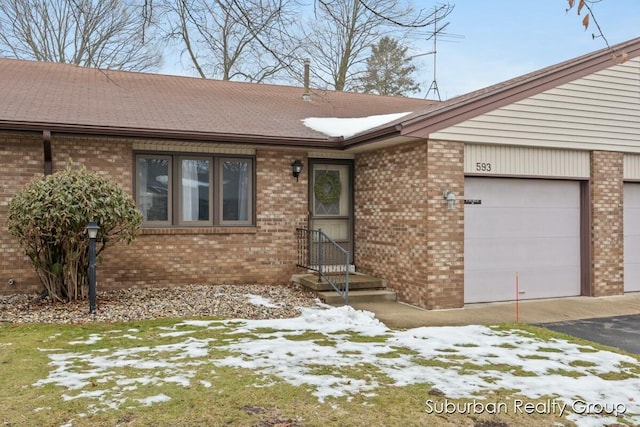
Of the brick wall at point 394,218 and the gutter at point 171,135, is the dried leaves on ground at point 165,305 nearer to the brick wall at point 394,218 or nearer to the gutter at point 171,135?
the brick wall at point 394,218

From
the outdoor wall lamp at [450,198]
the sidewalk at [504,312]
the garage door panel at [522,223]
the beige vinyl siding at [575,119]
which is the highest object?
the beige vinyl siding at [575,119]

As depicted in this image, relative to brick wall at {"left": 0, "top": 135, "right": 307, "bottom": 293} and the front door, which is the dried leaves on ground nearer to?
brick wall at {"left": 0, "top": 135, "right": 307, "bottom": 293}

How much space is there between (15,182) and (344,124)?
6.12 metres

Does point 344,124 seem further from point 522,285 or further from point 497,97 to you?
point 522,285

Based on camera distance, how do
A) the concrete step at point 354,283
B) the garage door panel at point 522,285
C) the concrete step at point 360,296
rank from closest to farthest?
the concrete step at point 360,296 → the garage door panel at point 522,285 → the concrete step at point 354,283

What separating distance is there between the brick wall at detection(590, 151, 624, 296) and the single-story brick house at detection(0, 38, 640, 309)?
0.10ft

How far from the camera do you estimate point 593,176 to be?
984 cm

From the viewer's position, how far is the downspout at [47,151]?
8.34 m

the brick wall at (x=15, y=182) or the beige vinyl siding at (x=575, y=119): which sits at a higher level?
the beige vinyl siding at (x=575, y=119)

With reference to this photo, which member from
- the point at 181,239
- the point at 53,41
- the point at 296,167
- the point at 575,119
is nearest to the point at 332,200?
the point at 296,167

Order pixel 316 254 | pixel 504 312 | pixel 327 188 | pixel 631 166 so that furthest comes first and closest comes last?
1. pixel 327 188
2. pixel 316 254
3. pixel 631 166
4. pixel 504 312

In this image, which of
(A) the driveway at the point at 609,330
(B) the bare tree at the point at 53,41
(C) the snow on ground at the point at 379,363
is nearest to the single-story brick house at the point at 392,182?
(A) the driveway at the point at 609,330

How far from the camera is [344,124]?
11.1 m

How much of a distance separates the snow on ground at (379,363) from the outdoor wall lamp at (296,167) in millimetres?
3846
